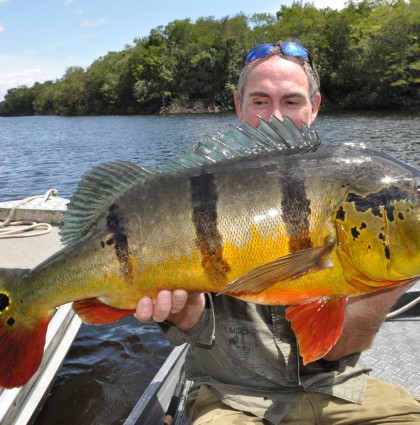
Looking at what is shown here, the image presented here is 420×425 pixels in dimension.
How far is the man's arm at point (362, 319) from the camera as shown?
249cm

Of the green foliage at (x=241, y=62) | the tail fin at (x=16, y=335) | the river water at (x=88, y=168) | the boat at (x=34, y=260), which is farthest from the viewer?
the green foliage at (x=241, y=62)

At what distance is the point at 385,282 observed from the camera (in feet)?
6.45

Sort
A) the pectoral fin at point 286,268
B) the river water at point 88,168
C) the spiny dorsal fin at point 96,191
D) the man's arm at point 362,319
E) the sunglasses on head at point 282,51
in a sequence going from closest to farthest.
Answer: the pectoral fin at point 286,268 → the spiny dorsal fin at point 96,191 → the man's arm at point 362,319 → the sunglasses on head at point 282,51 → the river water at point 88,168

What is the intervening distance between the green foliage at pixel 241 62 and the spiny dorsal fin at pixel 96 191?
4788cm

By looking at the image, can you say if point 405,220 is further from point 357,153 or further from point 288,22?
point 288,22

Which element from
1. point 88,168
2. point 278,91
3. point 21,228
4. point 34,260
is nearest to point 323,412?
point 278,91

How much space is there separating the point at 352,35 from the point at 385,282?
5687 cm

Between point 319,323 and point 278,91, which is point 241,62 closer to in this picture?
point 278,91

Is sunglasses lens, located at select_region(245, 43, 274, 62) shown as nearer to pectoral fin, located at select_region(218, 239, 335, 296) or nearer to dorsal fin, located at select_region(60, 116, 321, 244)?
dorsal fin, located at select_region(60, 116, 321, 244)

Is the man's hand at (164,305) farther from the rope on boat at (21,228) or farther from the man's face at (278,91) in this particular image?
the rope on boat at (21,228)

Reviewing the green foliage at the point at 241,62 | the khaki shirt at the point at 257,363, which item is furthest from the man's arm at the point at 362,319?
the green foliage at the point at 241,62

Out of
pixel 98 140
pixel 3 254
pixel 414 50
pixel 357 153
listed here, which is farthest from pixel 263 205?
pixel 414 50

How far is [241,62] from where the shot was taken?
6300 cm

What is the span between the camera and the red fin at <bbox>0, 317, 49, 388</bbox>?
212cm
